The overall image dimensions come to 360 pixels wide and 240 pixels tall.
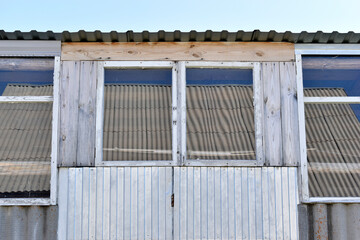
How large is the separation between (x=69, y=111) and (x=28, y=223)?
132 cm

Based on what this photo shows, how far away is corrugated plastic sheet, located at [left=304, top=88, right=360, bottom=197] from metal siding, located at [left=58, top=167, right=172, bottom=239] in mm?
1775

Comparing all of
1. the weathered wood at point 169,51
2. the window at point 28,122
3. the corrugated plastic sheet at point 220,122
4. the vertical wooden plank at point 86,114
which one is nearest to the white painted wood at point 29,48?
the window at point 28,122

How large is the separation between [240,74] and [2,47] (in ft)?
9.30

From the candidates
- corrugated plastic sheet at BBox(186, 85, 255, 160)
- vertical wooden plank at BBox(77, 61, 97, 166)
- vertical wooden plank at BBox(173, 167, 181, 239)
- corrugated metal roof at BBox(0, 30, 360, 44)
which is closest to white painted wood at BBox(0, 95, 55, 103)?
vertical wooden plank at BBox(77, 61, 97, 166)

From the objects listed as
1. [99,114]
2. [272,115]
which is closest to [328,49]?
[272,115]

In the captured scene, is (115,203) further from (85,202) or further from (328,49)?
(328,49)

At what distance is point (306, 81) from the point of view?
5.82 meters

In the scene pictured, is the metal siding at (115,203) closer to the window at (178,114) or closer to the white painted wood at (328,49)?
the window at (178,114)

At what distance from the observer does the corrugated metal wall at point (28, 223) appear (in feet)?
17.1

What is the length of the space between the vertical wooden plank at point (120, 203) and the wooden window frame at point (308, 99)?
6.64 ft

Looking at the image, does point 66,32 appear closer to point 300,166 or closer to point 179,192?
point 179,192

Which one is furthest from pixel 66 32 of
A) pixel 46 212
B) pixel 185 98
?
pixel 46 212

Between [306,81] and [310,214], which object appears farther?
[306,81]

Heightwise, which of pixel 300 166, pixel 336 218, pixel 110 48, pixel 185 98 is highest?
pixel 110 48
